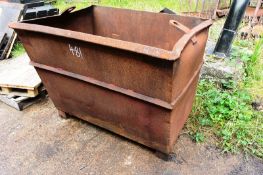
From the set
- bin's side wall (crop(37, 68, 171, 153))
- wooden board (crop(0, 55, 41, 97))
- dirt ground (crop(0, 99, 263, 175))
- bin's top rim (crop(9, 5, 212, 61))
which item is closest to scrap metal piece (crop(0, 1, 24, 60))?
wooden board (crop(0, 55, 41, 97))

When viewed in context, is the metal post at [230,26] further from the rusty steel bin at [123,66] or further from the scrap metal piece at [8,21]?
the scrap metal piece at [8,21]

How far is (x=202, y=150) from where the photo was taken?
2.52 meters

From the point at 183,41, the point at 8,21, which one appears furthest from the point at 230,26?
the point at 8,21

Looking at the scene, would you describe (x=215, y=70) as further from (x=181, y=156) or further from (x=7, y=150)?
(x=7, y=150)

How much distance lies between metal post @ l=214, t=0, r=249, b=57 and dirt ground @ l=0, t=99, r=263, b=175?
4.43 feet

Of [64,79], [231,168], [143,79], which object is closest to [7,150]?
[64,79]

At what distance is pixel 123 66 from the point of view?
6.10 ft

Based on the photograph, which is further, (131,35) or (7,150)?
(131,35)

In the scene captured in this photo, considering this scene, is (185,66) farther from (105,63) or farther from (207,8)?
(207,8)

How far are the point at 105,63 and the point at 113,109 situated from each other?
0.53 meters

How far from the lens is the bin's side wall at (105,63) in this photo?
A: 5.64 ft

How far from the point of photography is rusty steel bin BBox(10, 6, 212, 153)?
174 cm

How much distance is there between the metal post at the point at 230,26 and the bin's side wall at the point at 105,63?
5.74 feet

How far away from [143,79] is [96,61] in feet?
1.51
